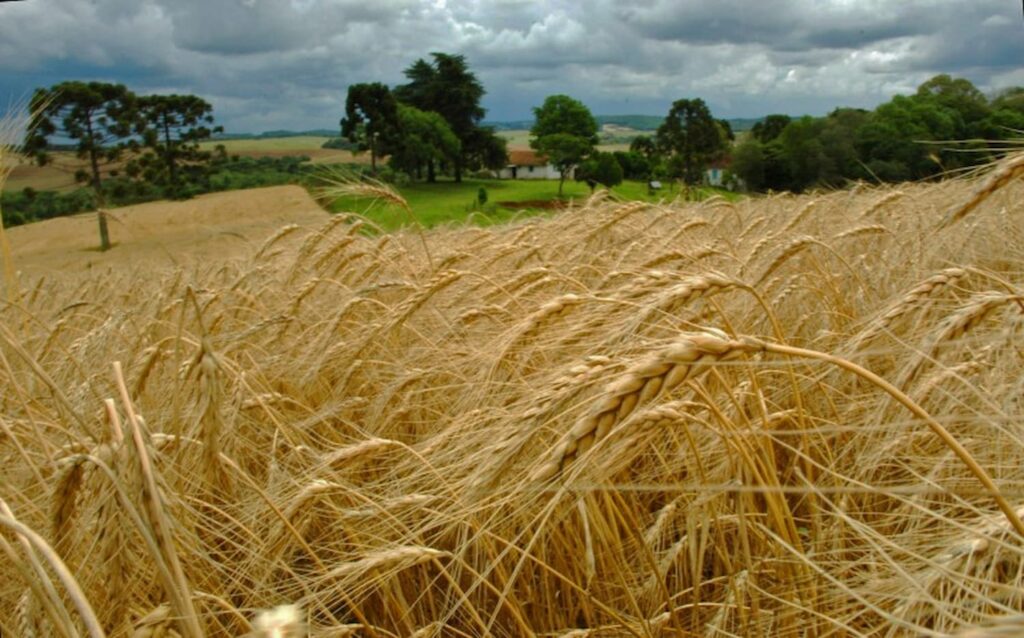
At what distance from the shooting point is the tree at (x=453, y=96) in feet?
138

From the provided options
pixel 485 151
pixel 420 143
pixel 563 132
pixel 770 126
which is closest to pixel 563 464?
pixel 770 126

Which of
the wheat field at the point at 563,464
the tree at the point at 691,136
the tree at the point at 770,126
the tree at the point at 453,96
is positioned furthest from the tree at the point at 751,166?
the tree at the point at 453,96

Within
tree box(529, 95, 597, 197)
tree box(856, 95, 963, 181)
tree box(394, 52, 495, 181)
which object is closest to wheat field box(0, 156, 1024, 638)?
tree box(856, 95, 963, 181)

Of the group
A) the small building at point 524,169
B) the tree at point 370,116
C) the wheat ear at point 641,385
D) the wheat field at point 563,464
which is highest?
the tree at point 370,116

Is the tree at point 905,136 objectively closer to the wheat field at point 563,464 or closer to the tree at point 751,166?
the tree at point 751,166

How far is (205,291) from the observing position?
11.6 feet

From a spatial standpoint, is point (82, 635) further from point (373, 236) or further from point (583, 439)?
point (373, 236)

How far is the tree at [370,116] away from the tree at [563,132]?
7787mm

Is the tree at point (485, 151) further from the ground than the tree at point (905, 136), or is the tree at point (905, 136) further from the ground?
the tree at point (485, 151)

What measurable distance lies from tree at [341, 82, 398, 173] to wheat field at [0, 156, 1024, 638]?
31.2 meters

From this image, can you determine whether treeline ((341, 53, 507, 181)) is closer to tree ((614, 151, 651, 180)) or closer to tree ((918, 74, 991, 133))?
tree ((614, 151, 651, 180))

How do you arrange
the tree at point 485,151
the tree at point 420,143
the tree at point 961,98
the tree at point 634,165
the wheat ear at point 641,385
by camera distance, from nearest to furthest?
1. the wheat ear at point 641,385
2. the tree at point 961,98
3. the tree at point 634,165
4. the tree at point 420,143
5. the tree at point 485,151

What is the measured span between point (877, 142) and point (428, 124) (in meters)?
28.4

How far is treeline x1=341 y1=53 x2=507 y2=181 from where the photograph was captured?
3281 cm
